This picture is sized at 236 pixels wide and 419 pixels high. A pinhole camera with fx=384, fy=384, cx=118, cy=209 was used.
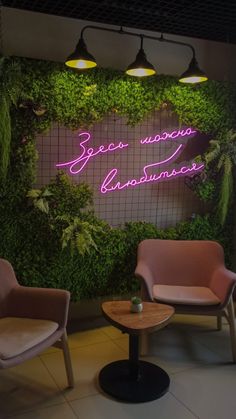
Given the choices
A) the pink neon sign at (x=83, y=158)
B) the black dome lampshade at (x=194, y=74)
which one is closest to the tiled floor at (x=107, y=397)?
the pink neon sign at (x=83, y=158)

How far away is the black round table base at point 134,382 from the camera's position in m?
2.60

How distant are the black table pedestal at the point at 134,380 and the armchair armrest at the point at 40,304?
0.52m

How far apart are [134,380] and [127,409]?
0.94 feet

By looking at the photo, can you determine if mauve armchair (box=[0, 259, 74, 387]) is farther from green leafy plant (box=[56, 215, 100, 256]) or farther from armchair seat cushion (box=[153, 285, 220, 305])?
armchair seat cushion (box=[153, 285, 220, 305])

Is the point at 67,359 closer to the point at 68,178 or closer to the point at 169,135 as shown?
the point at 68,178

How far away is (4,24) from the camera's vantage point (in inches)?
131

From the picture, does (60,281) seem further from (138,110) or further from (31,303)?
(138,110)

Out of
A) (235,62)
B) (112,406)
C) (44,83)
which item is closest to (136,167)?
(44,83)

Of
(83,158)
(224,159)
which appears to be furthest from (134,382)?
(224,159)

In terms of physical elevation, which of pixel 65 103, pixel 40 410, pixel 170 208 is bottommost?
pixel 40 410

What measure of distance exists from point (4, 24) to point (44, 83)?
63 cm

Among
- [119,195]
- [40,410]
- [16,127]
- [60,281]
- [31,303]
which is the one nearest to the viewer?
[40,410]

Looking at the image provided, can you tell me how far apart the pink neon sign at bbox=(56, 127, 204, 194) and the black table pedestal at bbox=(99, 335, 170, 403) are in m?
1.62

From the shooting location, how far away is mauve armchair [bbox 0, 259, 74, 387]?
2.38 meters
